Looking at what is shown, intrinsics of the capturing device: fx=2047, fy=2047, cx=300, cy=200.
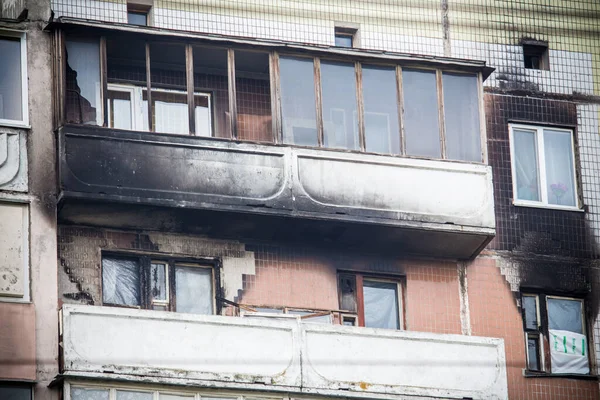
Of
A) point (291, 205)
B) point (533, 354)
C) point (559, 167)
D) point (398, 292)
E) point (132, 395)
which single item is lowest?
point (132, 395)

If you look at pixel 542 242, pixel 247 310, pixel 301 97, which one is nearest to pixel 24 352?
pixel 247 310

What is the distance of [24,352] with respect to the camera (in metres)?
30.0

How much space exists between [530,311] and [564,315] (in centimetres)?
60

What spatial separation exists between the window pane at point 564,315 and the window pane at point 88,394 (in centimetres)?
831

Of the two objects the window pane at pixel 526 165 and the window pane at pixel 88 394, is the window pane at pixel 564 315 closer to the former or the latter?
the window pane at pixel 526 165

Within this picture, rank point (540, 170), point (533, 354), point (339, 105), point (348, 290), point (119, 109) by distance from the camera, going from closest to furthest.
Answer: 1. point (119, 109)
2. point (339, 105)
3. point (348, 290)
4. point (533, 354)
5. point (540, 170)

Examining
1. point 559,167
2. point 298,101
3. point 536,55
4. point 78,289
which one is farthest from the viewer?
point 536,55

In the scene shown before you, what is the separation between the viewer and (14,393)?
29797 mm

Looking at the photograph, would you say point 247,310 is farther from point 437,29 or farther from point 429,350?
point 437,29

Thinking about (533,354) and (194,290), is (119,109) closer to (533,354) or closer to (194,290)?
(194,290)

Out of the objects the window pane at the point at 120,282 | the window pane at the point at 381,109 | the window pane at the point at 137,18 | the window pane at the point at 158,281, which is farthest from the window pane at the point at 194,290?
the window pane at the point at 137,18

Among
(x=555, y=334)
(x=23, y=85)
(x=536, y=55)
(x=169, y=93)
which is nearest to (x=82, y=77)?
(x=23, y=85)

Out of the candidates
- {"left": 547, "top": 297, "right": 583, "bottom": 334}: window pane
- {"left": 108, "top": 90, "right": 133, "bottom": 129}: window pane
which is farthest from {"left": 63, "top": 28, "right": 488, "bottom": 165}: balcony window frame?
{"left": 547, "top": 297, "right": 583, "bottom": 334}: window pane

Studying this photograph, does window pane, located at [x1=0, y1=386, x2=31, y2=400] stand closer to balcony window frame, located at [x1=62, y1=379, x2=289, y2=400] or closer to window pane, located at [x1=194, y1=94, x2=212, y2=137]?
balcony window frame, located at [x1=62, y1=379, x2=289, y2=400]
